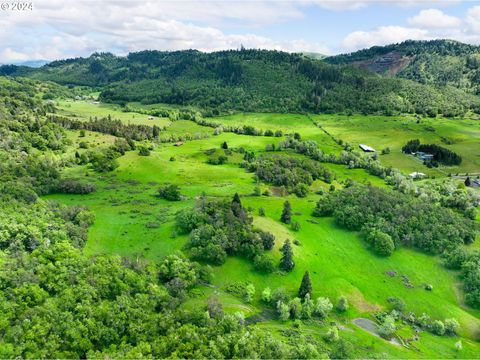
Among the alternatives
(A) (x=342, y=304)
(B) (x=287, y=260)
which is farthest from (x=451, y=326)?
(B) (x=287, y=260)

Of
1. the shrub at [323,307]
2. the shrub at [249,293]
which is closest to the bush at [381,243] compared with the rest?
the shrub at [323,307]

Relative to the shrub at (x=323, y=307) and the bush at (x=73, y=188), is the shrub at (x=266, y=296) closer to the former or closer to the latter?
the shrub at (x=323, y=307)

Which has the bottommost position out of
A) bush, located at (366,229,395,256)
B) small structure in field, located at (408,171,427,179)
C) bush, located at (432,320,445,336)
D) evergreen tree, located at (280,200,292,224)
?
bush, located at (432,320,445,336)

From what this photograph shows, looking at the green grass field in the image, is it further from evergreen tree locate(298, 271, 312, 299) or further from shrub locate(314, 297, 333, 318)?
evergreen tree locate(298, 271, 312, 299)

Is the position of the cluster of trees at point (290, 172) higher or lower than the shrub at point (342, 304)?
higher

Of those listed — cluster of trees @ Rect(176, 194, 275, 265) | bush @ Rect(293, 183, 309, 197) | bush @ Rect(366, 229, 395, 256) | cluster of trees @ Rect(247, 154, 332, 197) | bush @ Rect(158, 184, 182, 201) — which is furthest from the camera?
cluster of trees @ Rect(247, 154, 332, 197)

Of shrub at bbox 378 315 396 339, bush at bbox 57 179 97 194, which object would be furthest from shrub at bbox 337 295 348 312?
bush at bbox 57 179 97 194
